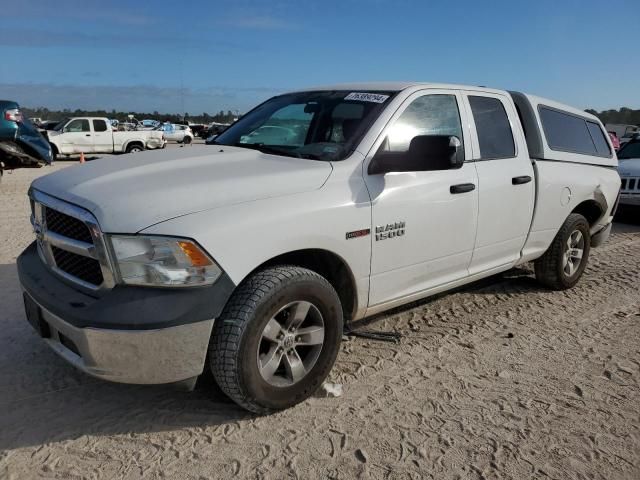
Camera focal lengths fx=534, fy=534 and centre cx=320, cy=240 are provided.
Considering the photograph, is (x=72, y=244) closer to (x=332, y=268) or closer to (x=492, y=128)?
(x=332, y=268)

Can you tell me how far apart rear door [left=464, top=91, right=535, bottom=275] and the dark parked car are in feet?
31.2

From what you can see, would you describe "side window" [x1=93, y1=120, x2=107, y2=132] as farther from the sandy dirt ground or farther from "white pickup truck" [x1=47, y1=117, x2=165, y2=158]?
the sandy dirt ground

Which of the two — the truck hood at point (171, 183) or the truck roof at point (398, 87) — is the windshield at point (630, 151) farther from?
the truck hood at point (171, 183)

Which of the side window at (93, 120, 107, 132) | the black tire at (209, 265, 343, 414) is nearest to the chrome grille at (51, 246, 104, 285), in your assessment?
the black tire at (209, 265, 343, 414)

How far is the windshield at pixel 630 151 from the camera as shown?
10651 mm

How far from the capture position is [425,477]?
2.55 meters

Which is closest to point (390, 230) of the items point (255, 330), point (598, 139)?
point (255, 330)

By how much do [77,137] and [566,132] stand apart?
65.6ft

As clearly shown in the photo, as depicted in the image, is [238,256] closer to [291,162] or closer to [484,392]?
[291,162]

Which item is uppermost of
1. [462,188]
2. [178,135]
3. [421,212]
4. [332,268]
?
[462,188]

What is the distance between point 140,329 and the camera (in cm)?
248

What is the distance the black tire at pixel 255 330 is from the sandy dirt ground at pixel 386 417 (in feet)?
0.51

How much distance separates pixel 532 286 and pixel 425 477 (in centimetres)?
350

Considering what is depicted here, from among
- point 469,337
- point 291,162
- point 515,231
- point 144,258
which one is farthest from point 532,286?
point 144,258
